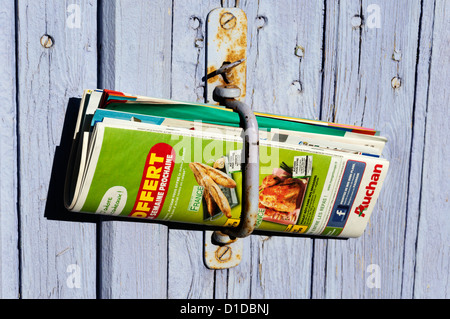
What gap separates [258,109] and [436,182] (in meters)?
0.36

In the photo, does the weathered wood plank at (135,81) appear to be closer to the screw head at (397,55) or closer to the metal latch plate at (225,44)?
the metal latch plate at (225,44)

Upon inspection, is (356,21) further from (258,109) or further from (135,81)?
(135,81)

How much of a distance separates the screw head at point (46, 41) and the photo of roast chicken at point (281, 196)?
0.37m

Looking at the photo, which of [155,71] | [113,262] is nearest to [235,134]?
[155,71]

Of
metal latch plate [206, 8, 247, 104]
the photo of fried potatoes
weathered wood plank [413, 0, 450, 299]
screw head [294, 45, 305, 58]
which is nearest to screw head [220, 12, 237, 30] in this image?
metal latch plate [206, 8, 247, 104]

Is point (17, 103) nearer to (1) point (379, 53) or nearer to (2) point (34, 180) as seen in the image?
(2) point (34, 180)

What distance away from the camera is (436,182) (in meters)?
0.93

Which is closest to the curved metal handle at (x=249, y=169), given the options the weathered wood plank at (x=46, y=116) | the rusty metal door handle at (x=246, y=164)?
the rusty metal door handle at (x=246, y=164)

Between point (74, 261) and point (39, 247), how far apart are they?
6cm

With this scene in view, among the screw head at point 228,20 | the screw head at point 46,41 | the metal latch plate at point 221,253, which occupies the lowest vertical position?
the metal latch plate at point 221,253

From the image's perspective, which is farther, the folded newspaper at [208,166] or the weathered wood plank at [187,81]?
the weathered wood plank at [187,81]

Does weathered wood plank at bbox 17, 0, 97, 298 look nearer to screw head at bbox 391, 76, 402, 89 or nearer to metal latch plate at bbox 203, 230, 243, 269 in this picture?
metal latch plate at bbox 203, 230, 243, 269

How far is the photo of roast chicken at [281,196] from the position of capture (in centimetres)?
77

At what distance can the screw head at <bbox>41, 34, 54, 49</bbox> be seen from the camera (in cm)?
76
